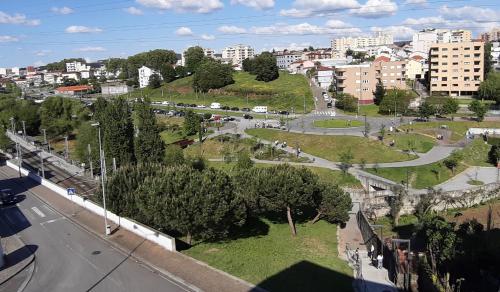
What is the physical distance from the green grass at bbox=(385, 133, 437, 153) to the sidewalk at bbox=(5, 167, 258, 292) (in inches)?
1407

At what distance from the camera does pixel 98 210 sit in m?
31.8

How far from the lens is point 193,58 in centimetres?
13388

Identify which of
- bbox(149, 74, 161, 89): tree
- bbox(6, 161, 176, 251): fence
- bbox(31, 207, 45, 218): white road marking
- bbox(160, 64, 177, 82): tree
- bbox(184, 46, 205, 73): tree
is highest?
bbox(184, 46, 205, 73): tree

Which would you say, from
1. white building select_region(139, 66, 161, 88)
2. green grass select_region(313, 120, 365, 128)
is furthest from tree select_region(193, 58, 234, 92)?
green grass select_region(313, 120, 365, 128)

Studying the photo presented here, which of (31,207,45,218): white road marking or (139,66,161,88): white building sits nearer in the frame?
(31,207,45,218): white road marking

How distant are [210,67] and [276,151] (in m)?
58.9

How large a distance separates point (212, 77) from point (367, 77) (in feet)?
123

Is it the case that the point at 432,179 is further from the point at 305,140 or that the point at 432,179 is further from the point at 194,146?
the point at 194,146

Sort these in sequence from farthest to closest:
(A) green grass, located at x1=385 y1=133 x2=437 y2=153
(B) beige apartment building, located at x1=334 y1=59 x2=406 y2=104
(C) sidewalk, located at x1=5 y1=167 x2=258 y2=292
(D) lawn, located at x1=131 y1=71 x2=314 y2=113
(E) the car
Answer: (D) lawn, located at x1=131 y1=71 x2=314 y2=113
(B) beige apartment building, located at x1=334 y1=59 x2=406 y2=104
(A) green grass, located at x1=385 y1=133 x2=437 y2=153
(E) the car
(C) sidewalk, located at x1=5 y1=167 x2=258 y2=292

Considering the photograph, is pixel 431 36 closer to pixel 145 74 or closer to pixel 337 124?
pixel 145 74

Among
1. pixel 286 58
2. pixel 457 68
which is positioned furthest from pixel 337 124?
pixel 286 58

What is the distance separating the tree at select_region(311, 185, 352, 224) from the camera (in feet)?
106

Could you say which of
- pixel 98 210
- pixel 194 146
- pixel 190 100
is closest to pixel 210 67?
pixel 190 100

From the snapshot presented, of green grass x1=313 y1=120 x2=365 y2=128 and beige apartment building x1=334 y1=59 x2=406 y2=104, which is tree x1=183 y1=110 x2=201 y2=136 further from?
beige apartment building x1=334 y1=59 x2=406 y2=104
